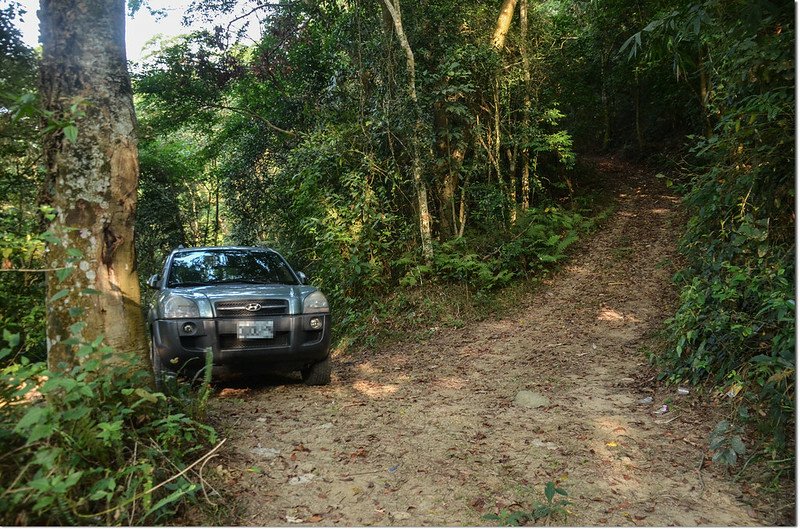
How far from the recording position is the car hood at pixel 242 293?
18.1 ft

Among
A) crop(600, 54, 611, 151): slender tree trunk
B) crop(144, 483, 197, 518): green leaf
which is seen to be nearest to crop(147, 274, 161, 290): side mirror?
crop(144, 483, 197, 518): green leaf

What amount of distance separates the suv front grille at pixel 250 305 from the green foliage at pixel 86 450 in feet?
6.76

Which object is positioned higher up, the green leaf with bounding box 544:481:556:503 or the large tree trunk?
the large tree trunk

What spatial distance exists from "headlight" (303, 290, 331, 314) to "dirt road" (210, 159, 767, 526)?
3.01 feet

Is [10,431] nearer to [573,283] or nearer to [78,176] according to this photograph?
[78,176]

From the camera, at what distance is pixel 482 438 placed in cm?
450

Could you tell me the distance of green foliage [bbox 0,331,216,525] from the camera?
2.50 meters

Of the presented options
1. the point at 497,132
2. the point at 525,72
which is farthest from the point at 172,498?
the point at 525,72

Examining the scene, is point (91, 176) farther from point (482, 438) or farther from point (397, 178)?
point (397, 178)

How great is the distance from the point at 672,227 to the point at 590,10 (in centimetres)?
843

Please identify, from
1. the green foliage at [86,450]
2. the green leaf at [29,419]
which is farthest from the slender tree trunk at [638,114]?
the green leaf at [29,419]

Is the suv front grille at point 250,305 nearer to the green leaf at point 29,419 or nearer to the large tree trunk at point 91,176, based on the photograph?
the large tree trunk at point 91,176

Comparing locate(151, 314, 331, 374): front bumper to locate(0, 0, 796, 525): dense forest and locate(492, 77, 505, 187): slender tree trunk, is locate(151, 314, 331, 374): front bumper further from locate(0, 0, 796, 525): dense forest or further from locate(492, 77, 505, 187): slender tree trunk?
locate(492, 77, 505, 187): slender tree trunk

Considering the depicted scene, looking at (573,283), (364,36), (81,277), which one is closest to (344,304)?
(573,283)
